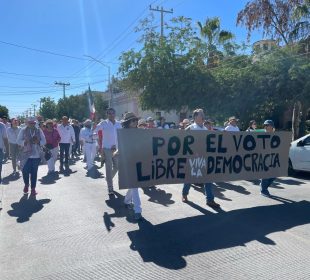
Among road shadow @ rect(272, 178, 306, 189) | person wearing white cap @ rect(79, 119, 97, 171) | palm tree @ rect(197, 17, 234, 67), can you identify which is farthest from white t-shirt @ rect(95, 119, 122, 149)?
palm tree @ rect(197, 17, 234, 67)

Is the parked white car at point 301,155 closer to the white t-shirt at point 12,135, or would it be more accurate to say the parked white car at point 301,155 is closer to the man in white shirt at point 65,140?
the man in white shirt at point 65,140

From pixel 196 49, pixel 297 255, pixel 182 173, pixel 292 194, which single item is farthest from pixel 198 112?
pixel 196 49

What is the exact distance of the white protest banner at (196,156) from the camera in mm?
6676

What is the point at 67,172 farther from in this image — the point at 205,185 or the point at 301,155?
the point at 301,155

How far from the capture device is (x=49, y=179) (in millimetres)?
11094

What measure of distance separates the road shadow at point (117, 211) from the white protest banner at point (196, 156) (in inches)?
22.9

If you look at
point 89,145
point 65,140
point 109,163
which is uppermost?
point 65,140

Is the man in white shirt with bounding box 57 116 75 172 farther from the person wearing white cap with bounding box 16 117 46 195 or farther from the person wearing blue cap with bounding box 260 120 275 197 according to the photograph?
the person wearing blue cap with bounding box 260 120 275 197

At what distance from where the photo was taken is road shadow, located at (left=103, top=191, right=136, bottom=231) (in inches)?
253

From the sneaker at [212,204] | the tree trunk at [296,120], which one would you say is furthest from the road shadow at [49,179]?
the tree trunk at [296,120]

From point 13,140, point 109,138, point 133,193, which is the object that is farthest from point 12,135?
point 133,193

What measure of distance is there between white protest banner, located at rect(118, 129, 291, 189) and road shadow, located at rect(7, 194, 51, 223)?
6.20 ft

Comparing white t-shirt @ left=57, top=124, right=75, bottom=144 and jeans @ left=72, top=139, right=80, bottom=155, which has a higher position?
white t-shirt @ left=57, top=124, right=75, bottom=144

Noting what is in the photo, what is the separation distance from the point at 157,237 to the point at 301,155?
7261 mm
